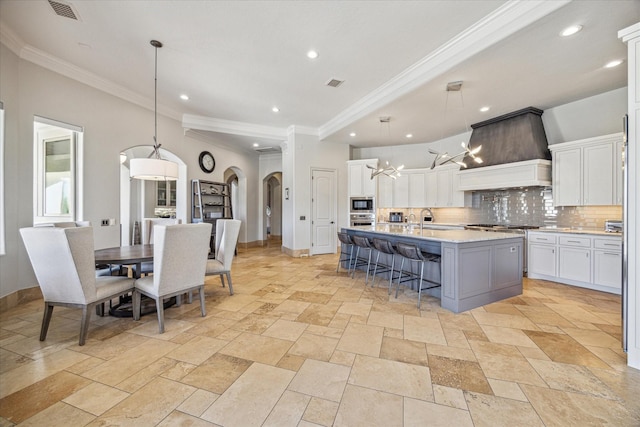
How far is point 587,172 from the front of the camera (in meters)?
4.02

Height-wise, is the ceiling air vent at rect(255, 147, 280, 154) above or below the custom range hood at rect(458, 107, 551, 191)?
above

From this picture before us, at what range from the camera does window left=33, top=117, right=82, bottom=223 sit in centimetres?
392

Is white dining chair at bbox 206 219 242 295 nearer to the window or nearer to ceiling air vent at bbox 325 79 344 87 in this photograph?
the window

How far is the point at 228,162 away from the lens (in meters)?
7.23

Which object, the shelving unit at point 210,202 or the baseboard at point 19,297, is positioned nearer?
the baseboard at point 19,297

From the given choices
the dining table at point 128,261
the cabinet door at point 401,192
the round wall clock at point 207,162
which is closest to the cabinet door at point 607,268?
the cabinet door at point 401,192

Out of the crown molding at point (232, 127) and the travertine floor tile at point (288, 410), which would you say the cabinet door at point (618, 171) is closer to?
the travertine floor tile at point (288, 410)

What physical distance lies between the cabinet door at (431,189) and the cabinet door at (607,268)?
3156 mm

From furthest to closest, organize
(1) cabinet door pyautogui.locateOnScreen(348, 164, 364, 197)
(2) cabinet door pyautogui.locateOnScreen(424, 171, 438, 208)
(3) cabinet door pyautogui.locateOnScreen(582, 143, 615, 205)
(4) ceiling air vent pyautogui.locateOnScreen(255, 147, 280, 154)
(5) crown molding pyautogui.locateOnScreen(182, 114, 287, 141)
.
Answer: (4) ceiling air vent pyautogui.locateOnScreen(255, 147, 280, 154) < (1) cabinet door pyautogui.locateOnScreen(348, 164, 364, 197) < (2) cabinet door pyautogui.locateOnScreen(424, 171, 438, 208) < (5) crown molding pyautogui.locateOnScreen(182, 114, 287, 141) < (3) cabinet door pyautogui.locateOnScreen(582, 143, 615, 205)

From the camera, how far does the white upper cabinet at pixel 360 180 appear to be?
6.84 m

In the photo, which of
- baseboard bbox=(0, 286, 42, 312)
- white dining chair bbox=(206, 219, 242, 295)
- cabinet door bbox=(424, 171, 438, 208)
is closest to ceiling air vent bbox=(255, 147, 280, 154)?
cabinet door bbox=(424, 171, 438, 208)

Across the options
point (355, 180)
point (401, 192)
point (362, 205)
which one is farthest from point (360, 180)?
point (401, 192)

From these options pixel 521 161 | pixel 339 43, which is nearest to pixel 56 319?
pixel 339 43

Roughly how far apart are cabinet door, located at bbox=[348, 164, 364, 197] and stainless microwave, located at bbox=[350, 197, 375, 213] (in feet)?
0.59
